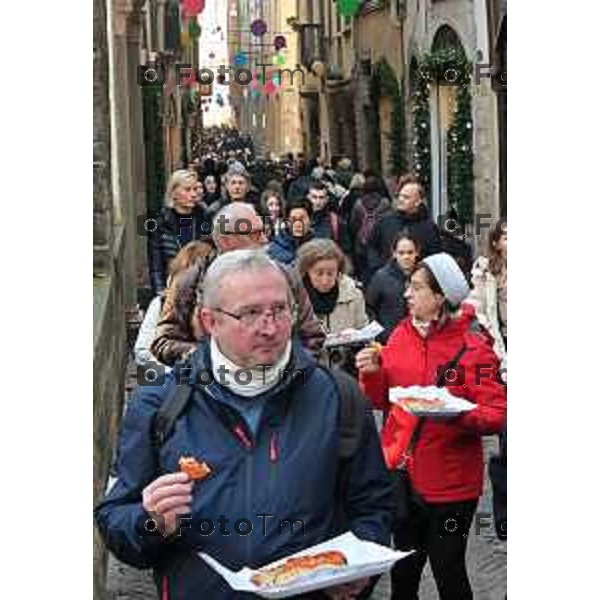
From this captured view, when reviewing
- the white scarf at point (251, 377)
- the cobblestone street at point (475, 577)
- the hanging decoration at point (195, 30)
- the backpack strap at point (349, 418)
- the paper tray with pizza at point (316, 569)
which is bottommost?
the cobblestone street at point (475, 577)

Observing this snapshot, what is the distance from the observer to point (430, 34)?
12.9 ft

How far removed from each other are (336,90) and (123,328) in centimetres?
106

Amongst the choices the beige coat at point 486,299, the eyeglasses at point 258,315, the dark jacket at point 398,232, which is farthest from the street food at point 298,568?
the dark jacket at point 398,232

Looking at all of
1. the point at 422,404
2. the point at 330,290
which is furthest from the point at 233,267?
the point at 330,290

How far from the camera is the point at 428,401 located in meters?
4.02

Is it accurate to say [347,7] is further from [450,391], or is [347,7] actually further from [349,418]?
[349,418]

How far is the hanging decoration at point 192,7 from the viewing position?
12.8 feet

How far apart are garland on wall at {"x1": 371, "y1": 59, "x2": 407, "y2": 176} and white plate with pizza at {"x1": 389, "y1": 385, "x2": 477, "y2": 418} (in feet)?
1.60

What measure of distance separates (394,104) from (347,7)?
1.22 feet

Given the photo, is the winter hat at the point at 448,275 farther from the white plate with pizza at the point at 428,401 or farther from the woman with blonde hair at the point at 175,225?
the woman with blonde hair at the point at 175,225

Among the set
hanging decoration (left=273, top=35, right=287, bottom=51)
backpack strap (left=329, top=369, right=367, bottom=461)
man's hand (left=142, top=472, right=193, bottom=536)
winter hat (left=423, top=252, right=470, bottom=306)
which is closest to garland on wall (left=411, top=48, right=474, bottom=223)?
winter hat (left=423, top=252, right=470, bottom=306)

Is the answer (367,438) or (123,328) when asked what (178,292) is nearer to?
(367,438)

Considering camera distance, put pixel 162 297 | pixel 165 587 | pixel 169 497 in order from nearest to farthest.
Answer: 1. pixel 169 497
2. pixel 165 587
3. pixel 162 297
